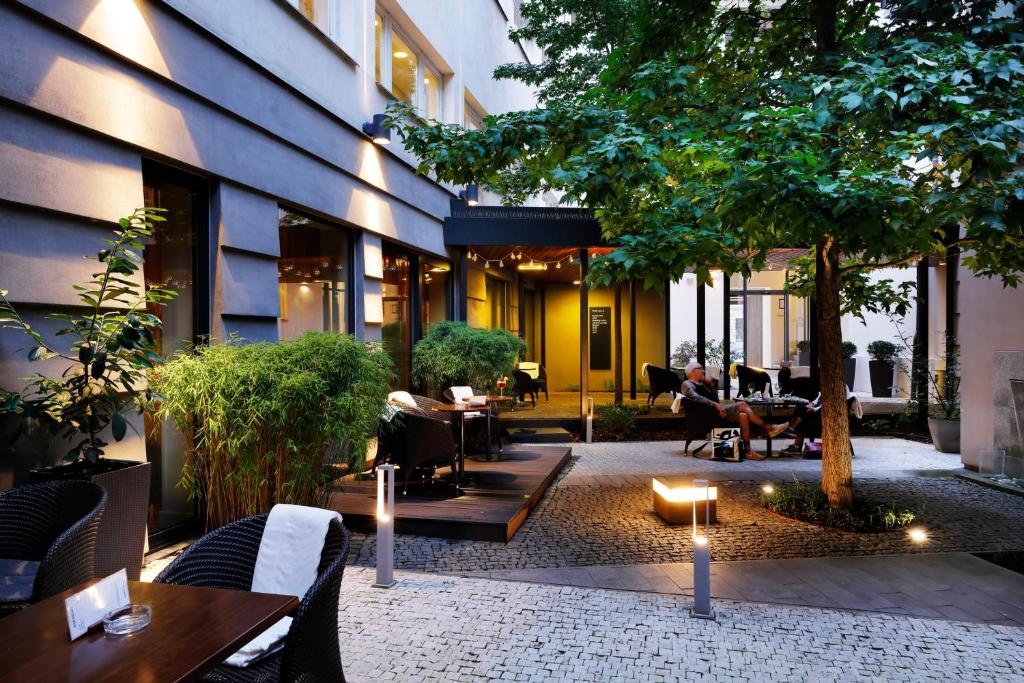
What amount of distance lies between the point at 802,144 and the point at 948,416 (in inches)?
268

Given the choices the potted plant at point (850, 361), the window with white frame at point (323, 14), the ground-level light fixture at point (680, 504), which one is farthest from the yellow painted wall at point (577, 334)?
the window with white frame at point (323, 14)

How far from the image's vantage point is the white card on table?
1731mm

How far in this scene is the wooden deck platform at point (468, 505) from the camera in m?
4.99

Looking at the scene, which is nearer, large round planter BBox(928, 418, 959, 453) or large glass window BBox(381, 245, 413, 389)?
large glass window BBox(381, 245, 413, 389)

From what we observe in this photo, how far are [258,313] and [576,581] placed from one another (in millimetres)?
3303

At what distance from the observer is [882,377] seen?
15.3 m

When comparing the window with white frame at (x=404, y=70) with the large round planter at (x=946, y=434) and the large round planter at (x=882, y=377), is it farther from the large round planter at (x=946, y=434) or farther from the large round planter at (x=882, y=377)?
the large round planter at (x=882, y=377)

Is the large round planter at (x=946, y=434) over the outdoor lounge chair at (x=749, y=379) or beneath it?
beneath

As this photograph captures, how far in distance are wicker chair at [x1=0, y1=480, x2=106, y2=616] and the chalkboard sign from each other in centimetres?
1450

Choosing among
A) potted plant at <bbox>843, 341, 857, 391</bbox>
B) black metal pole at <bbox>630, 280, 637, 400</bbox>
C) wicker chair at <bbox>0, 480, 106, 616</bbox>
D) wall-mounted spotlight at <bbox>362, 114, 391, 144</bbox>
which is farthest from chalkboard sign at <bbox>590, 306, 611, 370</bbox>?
wicker chair at <bbox>0, 480, 106, 616</bbox>

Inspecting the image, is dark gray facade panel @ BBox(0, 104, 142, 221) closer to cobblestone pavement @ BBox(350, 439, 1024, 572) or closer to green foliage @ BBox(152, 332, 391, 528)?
green foliage @ BBox(152, 332, 391, 528)

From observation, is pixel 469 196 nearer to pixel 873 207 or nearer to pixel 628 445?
pixel 628 445

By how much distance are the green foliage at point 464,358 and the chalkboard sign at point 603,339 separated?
8.03 m

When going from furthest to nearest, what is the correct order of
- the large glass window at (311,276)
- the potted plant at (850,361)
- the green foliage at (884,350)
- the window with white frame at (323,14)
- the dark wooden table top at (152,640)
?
the potted plant at (850,361)
the green foliage at (884,350)
the window with white frame at (323,14)
the large glass window at (311,276)
the dark wooden table top at (152,640)
